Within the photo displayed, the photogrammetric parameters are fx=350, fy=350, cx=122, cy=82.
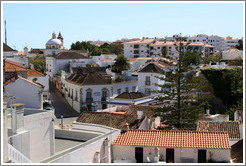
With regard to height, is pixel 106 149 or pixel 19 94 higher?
pixel 19 94

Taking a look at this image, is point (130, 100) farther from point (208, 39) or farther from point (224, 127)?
point (208, 39)

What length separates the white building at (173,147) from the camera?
1305cm

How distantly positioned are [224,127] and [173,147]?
17.1ft

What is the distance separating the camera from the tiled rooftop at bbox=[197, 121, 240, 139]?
663 inches

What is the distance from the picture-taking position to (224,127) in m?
17.5

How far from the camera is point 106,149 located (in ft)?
42.2

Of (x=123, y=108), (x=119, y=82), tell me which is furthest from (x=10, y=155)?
(x=119, y=82)

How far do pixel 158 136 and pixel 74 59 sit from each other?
38300 millimetres

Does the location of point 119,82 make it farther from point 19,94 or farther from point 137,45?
point 137,45

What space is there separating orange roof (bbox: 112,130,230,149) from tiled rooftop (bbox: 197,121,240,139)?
3.33 m

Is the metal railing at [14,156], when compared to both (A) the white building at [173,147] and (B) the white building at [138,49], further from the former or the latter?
(B) the white building at [138,49]

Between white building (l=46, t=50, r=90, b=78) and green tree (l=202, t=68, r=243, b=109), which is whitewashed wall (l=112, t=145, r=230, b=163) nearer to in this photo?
green tree (l=202, t=68, r=243, b=109)

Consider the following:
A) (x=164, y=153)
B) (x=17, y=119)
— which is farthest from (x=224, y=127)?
(x=17, y=119)

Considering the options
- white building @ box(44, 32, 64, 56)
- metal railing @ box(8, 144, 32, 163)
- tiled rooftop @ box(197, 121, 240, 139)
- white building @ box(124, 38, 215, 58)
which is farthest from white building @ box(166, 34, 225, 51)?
metal railing @ box(8, 144, 32, 163)
